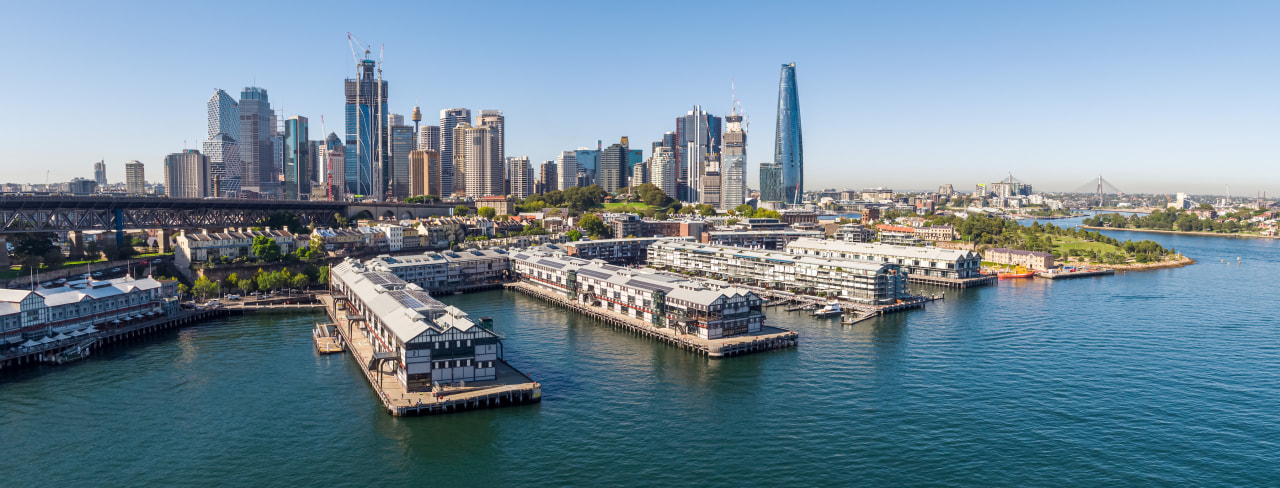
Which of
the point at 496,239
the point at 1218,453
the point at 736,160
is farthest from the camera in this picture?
the point at 736,160

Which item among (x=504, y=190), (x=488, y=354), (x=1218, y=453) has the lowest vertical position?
(x=1218, y=453)

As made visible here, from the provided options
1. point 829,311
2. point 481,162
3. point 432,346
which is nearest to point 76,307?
point 432,346

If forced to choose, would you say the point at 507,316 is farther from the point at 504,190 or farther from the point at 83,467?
the point at 504,190

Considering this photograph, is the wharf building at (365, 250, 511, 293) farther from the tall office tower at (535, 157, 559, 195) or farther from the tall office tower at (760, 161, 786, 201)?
the tall office tower at (535, 157, 559, 195)

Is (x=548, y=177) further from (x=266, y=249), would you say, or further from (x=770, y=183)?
(x=266, y=249)

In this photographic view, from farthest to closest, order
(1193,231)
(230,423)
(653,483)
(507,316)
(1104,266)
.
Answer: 1. (1193,231)
2. (1104,266)
3. (507,316)
4. (230,423)
5. (653,483)

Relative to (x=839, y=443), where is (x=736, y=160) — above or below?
above

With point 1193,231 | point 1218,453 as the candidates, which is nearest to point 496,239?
point 1218,453

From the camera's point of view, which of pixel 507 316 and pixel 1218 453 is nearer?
pixel 1218 453
